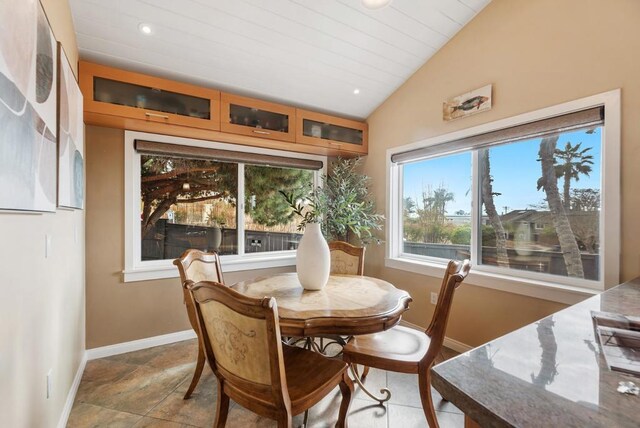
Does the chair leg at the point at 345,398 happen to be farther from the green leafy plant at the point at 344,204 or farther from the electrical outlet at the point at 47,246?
the green leafy plant at the point at 344,204

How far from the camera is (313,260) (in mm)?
1885

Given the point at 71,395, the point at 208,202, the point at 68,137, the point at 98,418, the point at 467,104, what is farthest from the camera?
the point at 208,202

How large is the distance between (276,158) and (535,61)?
8.06 ft

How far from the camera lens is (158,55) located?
228 centimetres

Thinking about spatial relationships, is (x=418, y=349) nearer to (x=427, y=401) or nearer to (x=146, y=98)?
(x=427, y=401)

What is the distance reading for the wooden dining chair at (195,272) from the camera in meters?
1.86

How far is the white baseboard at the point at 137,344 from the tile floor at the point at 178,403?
0.34 feet

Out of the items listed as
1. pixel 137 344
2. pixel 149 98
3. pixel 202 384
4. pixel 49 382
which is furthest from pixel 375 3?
pixel 137 344

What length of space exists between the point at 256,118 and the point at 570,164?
2.59 metres

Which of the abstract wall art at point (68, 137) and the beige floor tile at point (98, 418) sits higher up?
the abstract wall art at point (68, 137)

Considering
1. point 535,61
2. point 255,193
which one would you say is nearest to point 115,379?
point 255,193

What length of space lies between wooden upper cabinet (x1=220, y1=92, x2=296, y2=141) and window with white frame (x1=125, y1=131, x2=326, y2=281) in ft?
1.38

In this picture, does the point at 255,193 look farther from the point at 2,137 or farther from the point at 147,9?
the point at 2,137

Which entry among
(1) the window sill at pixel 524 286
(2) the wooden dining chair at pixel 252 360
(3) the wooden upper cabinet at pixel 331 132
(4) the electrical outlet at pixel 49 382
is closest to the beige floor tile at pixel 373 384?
(2) the wooden dining chair at pixel 252 360
